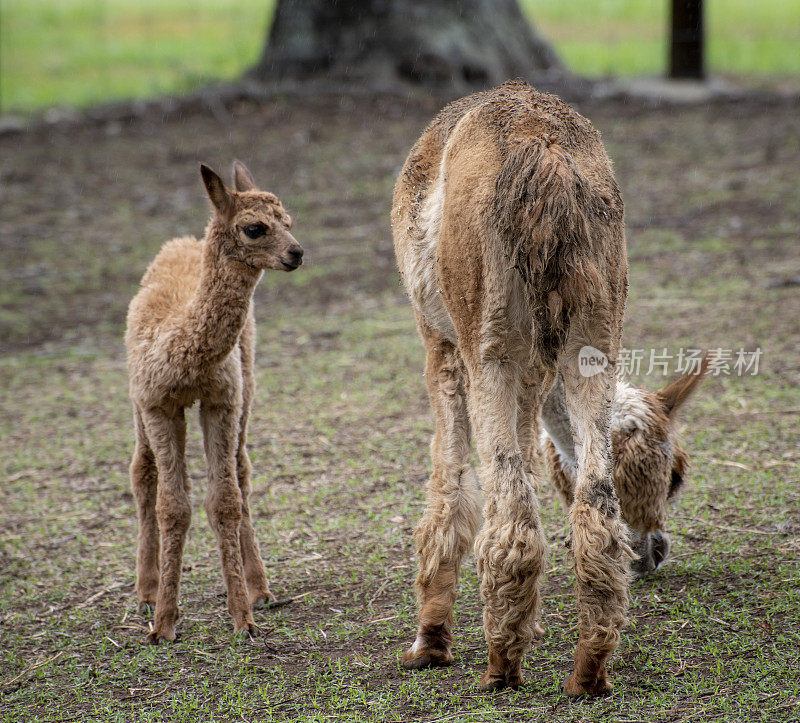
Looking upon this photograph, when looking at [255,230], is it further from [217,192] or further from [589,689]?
[589,689]

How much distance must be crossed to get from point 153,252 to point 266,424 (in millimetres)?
4544

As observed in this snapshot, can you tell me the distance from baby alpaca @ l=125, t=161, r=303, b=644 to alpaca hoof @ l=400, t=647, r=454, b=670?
0.82 metres

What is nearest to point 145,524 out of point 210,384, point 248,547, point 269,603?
point 248,547

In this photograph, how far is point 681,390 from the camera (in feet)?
15.4

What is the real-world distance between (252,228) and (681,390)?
211 centimetres

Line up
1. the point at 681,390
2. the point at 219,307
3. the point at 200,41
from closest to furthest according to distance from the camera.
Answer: the point at 219,307 < the point at 681,390 < the point at 200,41

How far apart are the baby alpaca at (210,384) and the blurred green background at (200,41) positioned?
1324 cm

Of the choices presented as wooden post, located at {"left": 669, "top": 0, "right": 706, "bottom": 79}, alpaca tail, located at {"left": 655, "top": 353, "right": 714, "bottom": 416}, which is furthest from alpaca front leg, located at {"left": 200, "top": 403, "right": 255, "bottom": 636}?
wooden post, located at {"left": 669, "top": 0, "right": 706, "bottom": 79}

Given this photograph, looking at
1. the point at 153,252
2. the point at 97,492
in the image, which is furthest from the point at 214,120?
the point at 97,492

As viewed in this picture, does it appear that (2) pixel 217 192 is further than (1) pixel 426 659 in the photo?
Yes

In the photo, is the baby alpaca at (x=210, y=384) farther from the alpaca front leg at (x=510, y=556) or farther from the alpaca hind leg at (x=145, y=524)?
the alpaca front leg at (x=510, y=556)

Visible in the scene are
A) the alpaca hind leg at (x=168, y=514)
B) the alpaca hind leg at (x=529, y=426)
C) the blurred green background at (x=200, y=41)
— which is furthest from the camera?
the blurred green background at (x=200, y=41)

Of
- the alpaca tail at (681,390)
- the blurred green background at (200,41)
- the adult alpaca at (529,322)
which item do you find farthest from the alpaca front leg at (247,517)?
the blurred green background at (200,41)

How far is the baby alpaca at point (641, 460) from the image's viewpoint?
4477 mm
